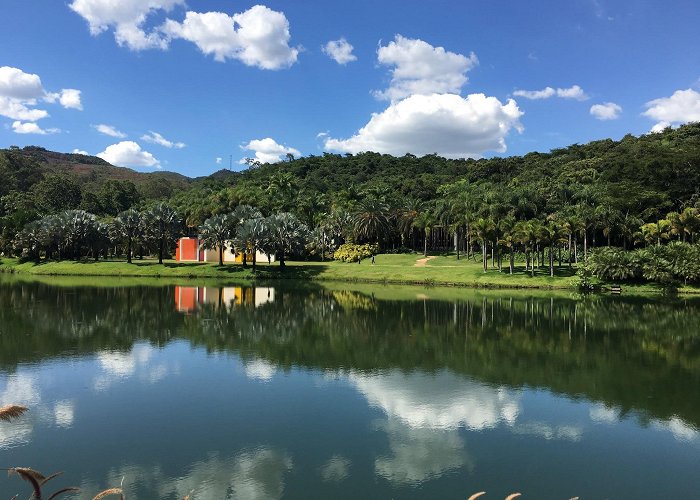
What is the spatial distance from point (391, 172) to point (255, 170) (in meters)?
48.2

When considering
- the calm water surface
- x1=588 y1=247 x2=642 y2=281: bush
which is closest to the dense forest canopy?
x1=588 y1=247 x2=642 y2=281: bush

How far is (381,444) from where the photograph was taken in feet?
47.8

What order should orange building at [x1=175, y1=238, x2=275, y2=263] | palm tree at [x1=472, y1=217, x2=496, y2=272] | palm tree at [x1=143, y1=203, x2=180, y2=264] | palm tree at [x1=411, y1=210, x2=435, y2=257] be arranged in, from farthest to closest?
orange building at [x1=175, y1=238, x2=275, y2=263]
palm tree at [x1=411, y1=210, x2=435, y2=257]
palm tree at [x1=143, y1=203, x2=180, y2=264]
palm tree at [x1=472, y1=217, x2=496, y2=272]

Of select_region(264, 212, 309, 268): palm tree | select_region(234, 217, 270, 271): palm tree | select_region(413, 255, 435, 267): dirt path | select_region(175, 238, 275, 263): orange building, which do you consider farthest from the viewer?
select_region(175, 238, 275, 263): orange building

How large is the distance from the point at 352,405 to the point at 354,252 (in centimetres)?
6879

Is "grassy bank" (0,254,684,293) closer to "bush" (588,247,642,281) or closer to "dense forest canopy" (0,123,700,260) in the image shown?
"bush" (588,247,642,281)

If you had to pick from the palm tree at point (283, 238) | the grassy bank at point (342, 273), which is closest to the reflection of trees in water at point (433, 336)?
the grassy bank at point (342, 273)

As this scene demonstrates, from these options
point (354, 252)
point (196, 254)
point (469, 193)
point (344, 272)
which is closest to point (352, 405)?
point (344, 272)

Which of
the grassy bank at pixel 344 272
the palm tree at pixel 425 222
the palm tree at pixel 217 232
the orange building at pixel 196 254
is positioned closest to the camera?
the grassy bank at pixel 344 272

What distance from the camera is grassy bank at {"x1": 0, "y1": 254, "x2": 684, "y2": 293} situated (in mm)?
65438

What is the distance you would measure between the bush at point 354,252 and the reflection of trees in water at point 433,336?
121 feet

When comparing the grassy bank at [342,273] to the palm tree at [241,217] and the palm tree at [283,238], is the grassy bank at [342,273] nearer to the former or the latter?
the palm tree at [283,238]

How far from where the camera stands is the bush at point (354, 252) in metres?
86.4

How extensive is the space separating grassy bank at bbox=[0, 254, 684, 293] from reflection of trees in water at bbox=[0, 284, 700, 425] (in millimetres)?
16021
